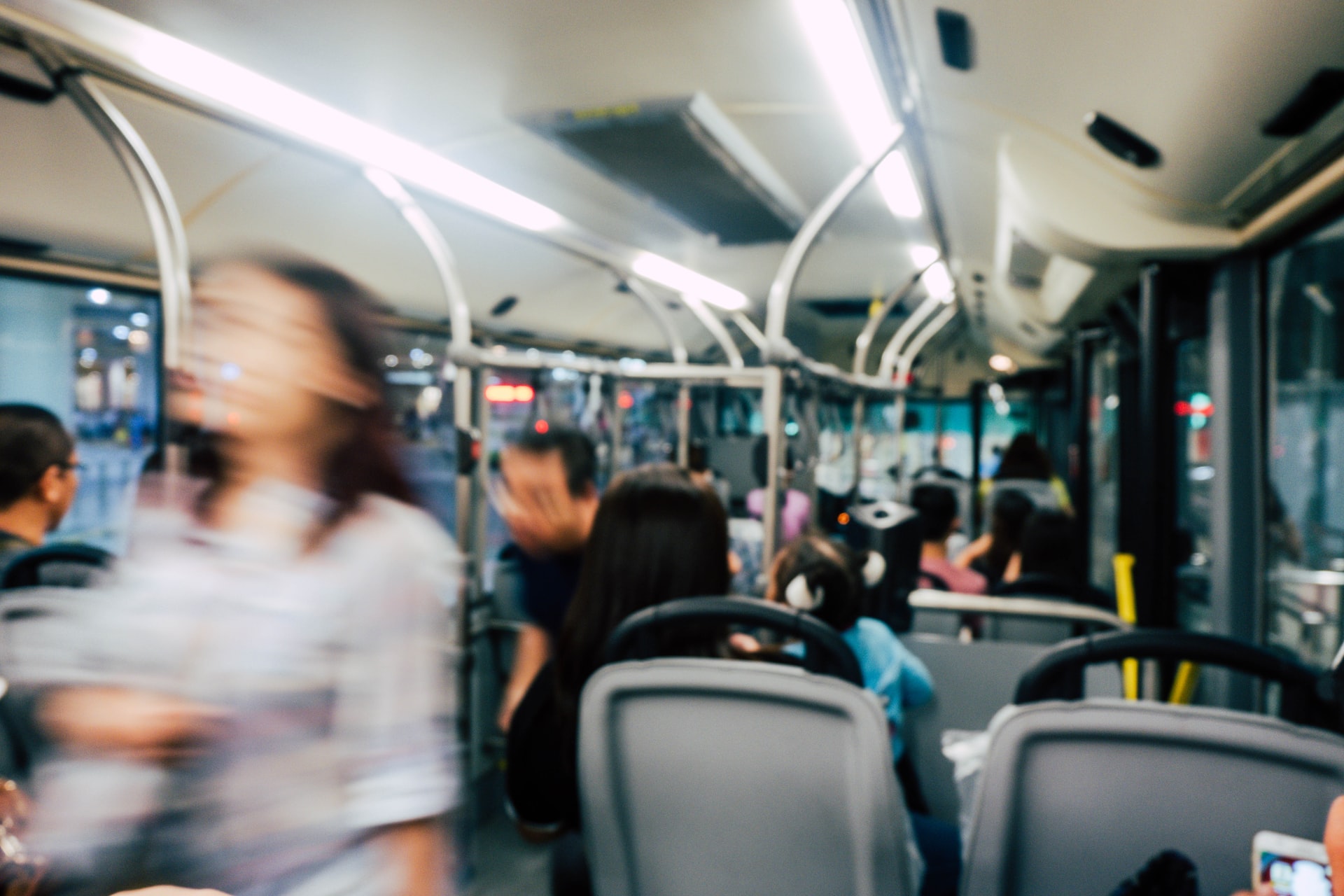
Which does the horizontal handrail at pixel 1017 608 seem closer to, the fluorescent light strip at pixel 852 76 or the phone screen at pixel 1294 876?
the phone screen at pixel 1294 876

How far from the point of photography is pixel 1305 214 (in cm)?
222

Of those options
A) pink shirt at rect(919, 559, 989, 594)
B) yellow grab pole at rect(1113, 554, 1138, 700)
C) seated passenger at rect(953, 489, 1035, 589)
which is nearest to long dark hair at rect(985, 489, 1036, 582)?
seated passenger at rect(953, 489, 1035, 589)

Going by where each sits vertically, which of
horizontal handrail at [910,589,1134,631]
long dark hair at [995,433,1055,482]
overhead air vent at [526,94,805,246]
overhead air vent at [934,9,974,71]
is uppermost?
overhead air vent at [526,94,805,246]

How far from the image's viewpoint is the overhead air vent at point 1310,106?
168 centimetres

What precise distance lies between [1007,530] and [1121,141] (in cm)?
296

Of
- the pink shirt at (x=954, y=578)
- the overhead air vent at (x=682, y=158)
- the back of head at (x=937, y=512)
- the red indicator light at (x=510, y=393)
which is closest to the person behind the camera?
the overhead air vent at (x=682, y=158)

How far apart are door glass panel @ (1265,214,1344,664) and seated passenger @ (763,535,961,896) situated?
129 centimetres

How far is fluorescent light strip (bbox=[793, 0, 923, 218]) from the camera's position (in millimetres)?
2330

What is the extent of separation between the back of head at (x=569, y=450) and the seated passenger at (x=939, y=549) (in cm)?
162

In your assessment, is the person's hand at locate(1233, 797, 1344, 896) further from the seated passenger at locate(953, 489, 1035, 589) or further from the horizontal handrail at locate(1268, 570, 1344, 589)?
the seated passenger at locate(953, 489, 1035, 589)

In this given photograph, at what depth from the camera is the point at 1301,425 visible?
2.76m

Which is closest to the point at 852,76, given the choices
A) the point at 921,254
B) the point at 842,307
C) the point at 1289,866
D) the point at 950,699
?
the point at 950,699

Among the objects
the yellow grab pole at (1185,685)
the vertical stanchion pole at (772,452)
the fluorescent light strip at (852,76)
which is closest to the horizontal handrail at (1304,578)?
the yellow grab pole at (1185,685)

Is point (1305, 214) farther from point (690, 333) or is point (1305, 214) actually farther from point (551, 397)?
point (690, 333)
